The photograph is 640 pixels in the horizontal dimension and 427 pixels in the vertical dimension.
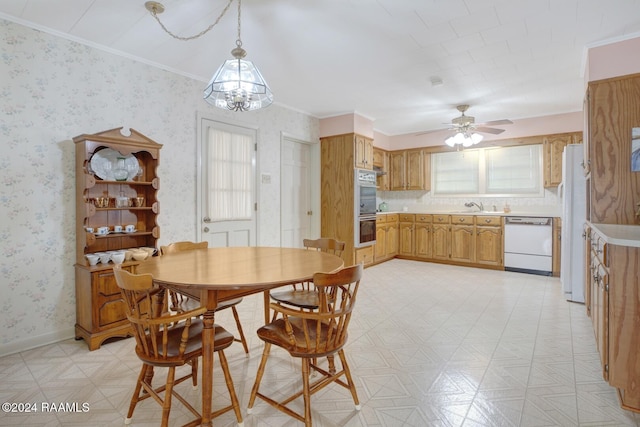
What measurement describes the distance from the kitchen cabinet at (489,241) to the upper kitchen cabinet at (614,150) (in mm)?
2469

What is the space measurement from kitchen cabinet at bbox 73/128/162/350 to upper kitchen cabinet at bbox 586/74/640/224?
13.0 feet

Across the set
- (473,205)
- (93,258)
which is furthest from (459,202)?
(93,258)

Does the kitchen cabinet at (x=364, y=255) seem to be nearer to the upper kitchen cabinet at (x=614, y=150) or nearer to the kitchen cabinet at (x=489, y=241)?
the kitchen cabinet at (x=489, y=241)

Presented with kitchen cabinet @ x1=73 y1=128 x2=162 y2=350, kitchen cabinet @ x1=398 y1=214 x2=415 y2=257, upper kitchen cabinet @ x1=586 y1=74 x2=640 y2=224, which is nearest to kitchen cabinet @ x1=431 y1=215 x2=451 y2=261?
kitchen cabinet @ x1=398 y1=214 x2=415 y2=257

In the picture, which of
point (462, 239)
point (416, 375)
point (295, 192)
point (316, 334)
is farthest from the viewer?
point (462, 239)

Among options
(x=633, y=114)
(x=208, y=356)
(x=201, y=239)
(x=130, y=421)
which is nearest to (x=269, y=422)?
(x=208, y=356)

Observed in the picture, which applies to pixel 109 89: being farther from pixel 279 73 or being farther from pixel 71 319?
pixel 71 319

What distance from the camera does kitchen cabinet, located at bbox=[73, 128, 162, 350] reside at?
2.68 m

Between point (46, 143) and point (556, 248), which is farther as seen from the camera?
point (556, 248)

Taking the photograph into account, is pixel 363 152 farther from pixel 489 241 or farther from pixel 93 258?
pixel 93 258

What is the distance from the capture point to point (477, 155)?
20.4ft

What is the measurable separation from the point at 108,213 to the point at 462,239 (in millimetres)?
5156

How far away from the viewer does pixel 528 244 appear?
16.8 ft

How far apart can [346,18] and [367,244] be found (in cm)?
362
